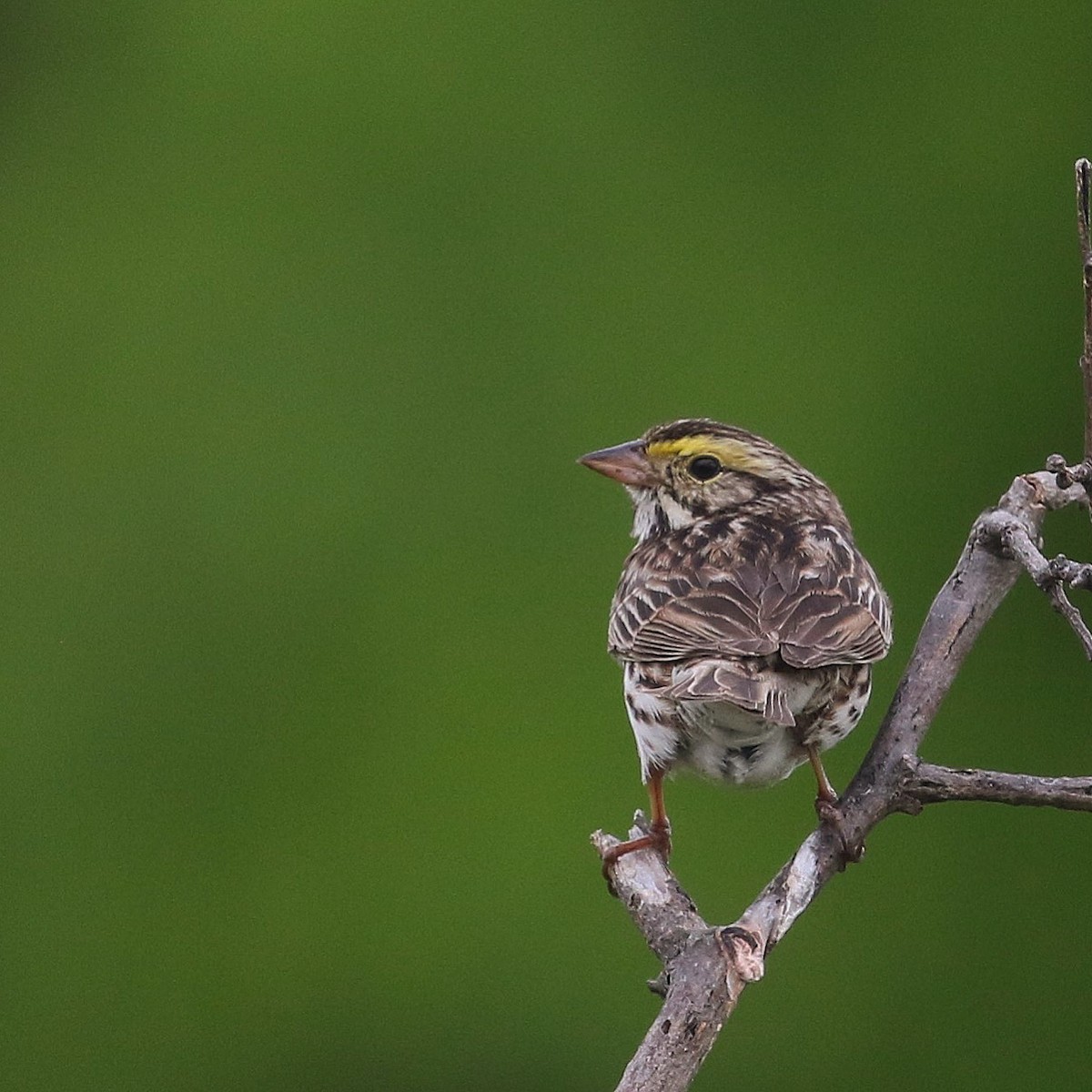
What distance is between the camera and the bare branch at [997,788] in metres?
3.71

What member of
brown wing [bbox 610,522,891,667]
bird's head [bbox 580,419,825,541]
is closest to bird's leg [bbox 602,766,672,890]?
brown wing [bbox 610,522,891,667]

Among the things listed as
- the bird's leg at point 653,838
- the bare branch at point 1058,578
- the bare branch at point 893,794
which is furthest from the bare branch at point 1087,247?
the bird's leg at point 653,838

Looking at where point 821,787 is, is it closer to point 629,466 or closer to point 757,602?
point 757,602

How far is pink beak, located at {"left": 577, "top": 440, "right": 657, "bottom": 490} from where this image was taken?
16.9 feet

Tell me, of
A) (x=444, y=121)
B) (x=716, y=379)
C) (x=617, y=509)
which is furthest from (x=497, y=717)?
(x=444, y=121)

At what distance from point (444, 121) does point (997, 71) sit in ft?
6.22

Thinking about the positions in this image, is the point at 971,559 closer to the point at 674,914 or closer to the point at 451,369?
the point at 674,914

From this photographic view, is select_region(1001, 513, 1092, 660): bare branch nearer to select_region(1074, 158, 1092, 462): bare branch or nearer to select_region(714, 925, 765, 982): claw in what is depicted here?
select_region(1074, 158, 1092, 462): bare branch

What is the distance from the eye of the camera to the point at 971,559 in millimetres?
4492

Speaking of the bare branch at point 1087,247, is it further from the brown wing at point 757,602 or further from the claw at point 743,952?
the claw at point 743,952

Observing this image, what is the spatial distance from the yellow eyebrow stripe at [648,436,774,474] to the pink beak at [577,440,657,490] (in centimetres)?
5

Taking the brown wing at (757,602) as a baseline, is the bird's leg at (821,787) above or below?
below

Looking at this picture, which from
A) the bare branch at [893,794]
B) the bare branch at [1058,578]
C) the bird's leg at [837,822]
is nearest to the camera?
the bare branch at [1058,578]

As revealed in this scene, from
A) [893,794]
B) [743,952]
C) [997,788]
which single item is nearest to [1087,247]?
[997,788]
